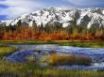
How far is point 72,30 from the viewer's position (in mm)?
186000

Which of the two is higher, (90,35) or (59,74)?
(59,74)

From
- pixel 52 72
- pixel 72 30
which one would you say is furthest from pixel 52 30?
pixel 52 72

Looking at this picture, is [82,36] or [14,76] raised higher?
[14,76]

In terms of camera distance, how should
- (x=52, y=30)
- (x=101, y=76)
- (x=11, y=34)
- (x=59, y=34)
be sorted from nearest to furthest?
(x=101, y=76), (x=11, y=34), (x=59, y=34), (x=52, y=30)

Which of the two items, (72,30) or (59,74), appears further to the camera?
(72,30)

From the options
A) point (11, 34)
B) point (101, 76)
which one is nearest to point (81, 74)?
point (101, 76)

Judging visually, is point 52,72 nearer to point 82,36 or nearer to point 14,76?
point 14,76

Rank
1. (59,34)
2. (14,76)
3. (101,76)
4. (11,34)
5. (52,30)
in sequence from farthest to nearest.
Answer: (52,30), (59,34), (11,34), (101,76), (14,76)

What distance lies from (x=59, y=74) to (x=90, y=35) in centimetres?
14978

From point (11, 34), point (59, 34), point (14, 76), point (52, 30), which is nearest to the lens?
point (14, 76)

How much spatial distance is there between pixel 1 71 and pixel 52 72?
128 inches

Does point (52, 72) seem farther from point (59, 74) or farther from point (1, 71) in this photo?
point (1, 71)

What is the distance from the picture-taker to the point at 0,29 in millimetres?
172250

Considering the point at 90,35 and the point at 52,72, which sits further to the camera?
the point at 90,35
